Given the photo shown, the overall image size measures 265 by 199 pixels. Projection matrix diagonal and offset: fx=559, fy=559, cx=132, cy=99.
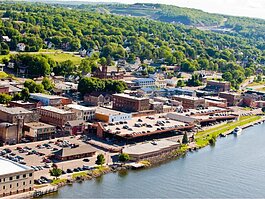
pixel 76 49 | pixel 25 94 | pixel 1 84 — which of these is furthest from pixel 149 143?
pixel 76 49

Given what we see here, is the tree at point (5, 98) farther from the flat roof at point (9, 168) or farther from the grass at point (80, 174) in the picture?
the flat roof at point (9, 168)

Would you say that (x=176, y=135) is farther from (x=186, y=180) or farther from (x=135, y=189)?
(x=135, y=189)

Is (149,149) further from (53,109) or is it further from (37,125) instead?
(53,109)

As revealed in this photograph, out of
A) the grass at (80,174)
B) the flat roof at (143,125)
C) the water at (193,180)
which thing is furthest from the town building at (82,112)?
the grass at (80,174)

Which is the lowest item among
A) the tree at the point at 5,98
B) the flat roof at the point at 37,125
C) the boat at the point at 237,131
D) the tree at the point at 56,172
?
the boat at the point at 237,131

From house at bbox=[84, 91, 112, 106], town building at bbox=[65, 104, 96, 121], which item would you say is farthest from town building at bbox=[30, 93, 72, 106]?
house at bbox=[84, 91, 112, 106]

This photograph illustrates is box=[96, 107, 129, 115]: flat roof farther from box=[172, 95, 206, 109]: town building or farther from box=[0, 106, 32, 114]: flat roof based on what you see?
box=[172, 95, 206, 109]: town building
